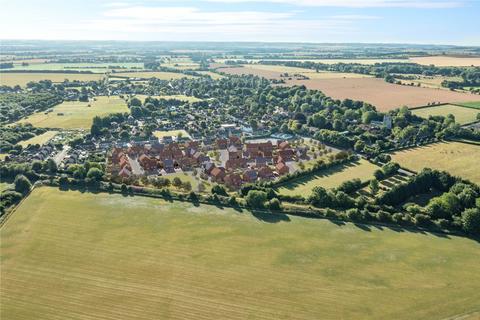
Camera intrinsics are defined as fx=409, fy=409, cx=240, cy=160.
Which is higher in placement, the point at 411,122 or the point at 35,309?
the point at 411,122

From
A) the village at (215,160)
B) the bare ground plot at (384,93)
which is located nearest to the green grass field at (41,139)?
the village at (215,160)

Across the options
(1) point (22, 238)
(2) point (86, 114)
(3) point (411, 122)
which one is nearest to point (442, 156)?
(3) point (411, 122)

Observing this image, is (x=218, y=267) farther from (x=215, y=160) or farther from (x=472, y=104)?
(x=472, y=104)

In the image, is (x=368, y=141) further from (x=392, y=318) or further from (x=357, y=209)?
(x=392, y=318)

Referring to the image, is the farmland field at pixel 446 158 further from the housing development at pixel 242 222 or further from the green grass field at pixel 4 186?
the green grass field at pixel 4 186

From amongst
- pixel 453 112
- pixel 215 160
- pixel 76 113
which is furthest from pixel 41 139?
pixel 453 112

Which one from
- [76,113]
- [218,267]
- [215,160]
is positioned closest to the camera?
[218,267]

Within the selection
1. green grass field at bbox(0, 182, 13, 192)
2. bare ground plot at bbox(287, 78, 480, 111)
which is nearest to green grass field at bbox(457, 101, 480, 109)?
bare ground plot at bbox(287, 78, 480, 111)
